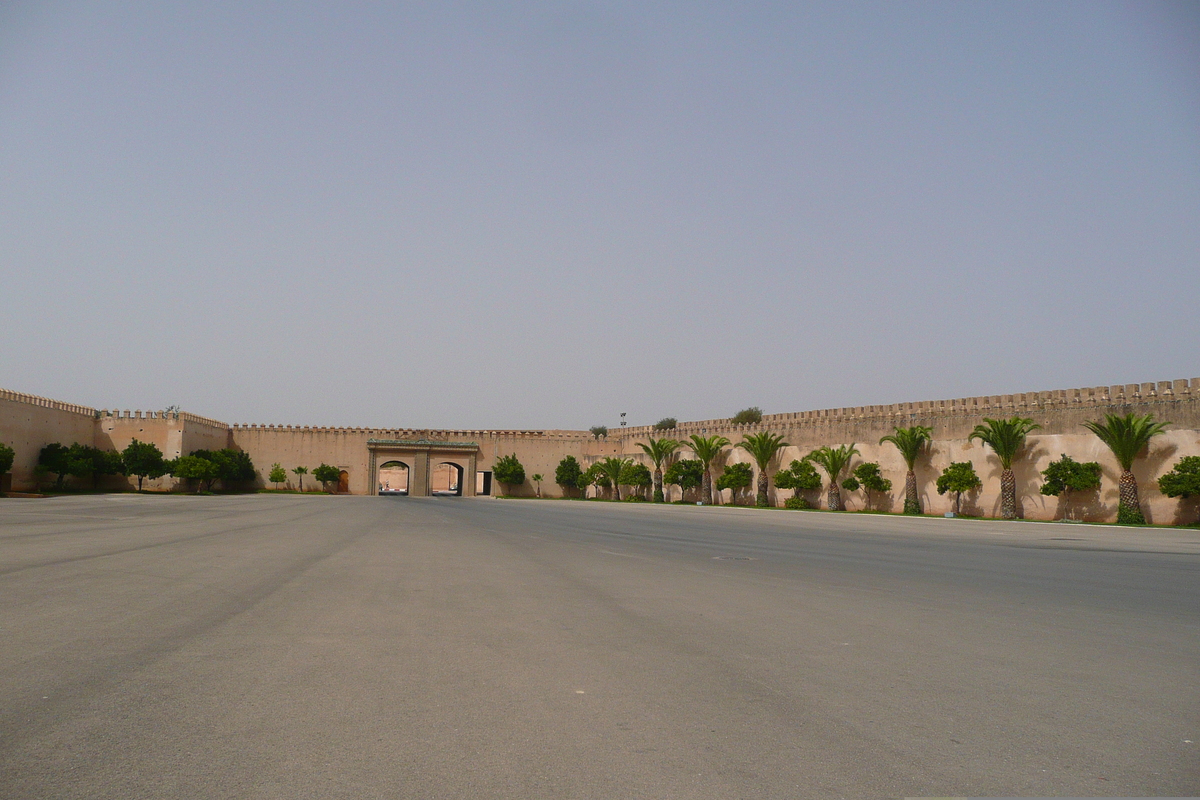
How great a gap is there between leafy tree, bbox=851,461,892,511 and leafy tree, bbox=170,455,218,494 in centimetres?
3812

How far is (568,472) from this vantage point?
6206 centimetres

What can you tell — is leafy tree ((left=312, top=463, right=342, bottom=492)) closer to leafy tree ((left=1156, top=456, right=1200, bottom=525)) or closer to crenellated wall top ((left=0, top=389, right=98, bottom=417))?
crenellated wall top ((left=0, top=389, right=98, bottom=417))

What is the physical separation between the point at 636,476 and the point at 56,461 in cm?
3368

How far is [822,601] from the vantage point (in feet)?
24.6

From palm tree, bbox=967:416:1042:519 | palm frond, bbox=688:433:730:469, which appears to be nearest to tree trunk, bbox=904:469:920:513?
palm tree, bbox=967:416:1042:519

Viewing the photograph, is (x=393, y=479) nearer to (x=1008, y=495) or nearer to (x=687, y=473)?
(x=687, y=473)

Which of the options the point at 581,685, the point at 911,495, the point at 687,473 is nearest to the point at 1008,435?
the point at 911,495

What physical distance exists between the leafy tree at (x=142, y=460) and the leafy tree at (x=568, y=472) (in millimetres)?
27050

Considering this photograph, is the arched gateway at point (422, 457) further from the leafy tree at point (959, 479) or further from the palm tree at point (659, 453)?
the leafy tree at point (959, 479)

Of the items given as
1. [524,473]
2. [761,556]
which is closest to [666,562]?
[761,556]

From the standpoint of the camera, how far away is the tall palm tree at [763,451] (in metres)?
44.5

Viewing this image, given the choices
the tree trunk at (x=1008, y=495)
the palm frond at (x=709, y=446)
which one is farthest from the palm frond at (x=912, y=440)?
the palm frond at (x=709, y=446)

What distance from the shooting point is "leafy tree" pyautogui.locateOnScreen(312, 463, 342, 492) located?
5866 centimetres

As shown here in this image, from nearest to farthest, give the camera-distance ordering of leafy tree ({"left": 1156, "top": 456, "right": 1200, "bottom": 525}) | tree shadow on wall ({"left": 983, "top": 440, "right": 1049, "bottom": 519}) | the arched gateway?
1. leafy tree ({"left": 1156, "top": 456, "right": 1200, "bottom": 525})
2. tree shadow on wall ({"left": 983, "top": 440, "right": 1049, "bottom": 519})
3. the arched gateway
